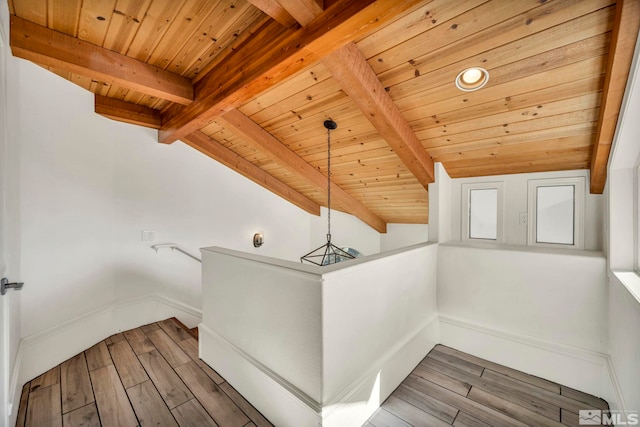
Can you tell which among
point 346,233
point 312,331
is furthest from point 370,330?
point 346,233

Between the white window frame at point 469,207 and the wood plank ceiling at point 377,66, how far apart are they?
0.14m

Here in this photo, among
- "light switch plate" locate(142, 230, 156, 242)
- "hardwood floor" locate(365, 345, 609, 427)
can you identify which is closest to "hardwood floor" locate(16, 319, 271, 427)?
"hardwood floor" locate(365, 345, 609, 427)

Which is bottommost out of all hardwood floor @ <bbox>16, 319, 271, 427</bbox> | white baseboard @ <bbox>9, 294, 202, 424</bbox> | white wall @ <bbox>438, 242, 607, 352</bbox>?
hardwood floor @ <bbox>16, 319, 271, 427</bbox>

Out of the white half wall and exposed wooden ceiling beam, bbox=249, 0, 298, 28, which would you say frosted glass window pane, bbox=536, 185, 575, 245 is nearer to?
the white half wall

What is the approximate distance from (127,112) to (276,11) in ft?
7.09

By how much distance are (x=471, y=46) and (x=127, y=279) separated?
364cm

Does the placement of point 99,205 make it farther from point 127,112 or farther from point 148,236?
point 127,112

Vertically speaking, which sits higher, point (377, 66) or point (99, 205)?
point (377, 66)

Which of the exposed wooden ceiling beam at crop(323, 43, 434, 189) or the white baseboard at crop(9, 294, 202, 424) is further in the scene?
the white baseboard at crop(9, 294, 202, 424)

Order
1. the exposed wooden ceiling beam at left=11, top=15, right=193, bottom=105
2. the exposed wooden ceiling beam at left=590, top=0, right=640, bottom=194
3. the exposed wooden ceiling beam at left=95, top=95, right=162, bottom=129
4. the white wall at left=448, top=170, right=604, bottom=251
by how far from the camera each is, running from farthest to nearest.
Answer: the exposed wooden ceiling beam at left=95, top=95, right=162, bottom=129, the white wall at left=448, top=170, right=604, bottom=251, the exposed wooden ceiling beam at left=11, top=15, right=193, bottom=105, the exposed wooden ceiling beam at left=590, top=0, right=640, bottom=194

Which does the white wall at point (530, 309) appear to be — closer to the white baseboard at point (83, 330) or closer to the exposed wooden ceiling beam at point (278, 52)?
the exposed wooden ceiling beam at point (278, 52)

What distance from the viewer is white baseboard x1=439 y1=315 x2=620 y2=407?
73.8 inches

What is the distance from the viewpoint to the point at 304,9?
4.55 ft

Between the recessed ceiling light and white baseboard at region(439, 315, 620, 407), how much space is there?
2.01 meters
